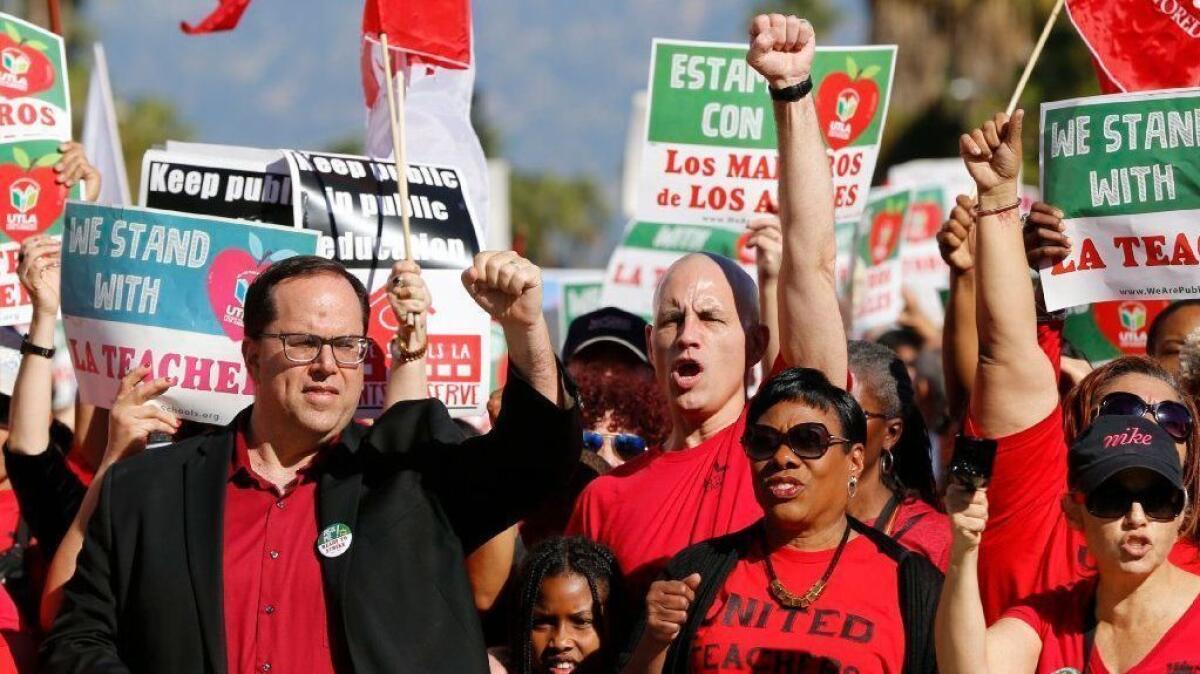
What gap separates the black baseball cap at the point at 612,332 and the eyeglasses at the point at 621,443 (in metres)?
0.55

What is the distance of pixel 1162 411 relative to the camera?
449 centimetres

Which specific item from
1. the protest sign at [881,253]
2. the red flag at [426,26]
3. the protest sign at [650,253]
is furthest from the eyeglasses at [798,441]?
the protest sign at [881,253]

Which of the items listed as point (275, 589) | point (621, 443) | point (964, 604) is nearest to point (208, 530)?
point (275, 589)

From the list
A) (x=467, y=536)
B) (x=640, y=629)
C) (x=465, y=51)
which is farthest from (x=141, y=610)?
(x=465, y=51)

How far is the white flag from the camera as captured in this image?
7023 mm

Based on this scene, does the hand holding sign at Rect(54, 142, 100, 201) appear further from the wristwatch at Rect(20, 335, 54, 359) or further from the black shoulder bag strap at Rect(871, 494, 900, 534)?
the black shoulder bag strap at Rect(871, 494, 900, 534)

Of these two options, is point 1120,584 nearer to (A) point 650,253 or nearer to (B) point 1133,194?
(B) point 1133,194

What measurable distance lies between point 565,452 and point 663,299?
1266 mm

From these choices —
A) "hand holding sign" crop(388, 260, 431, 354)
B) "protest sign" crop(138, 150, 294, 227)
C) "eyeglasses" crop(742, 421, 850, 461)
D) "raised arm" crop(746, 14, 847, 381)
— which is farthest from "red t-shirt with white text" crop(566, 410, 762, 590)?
"protest sign" crop(138, 150, 294, 227)

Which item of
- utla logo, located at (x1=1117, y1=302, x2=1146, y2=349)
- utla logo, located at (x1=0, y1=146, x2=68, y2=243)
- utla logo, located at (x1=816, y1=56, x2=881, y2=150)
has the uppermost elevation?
utla logo, located at (x1=816, y1=56, x2=881, y2=150)

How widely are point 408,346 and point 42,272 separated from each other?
4.43 feet

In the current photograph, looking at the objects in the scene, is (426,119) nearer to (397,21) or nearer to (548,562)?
(397,21)

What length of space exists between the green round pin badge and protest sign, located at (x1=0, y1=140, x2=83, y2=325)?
2.49 meters

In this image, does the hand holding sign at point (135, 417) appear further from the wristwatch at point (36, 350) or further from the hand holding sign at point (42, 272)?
the hand holding sign at point (42, 272)
